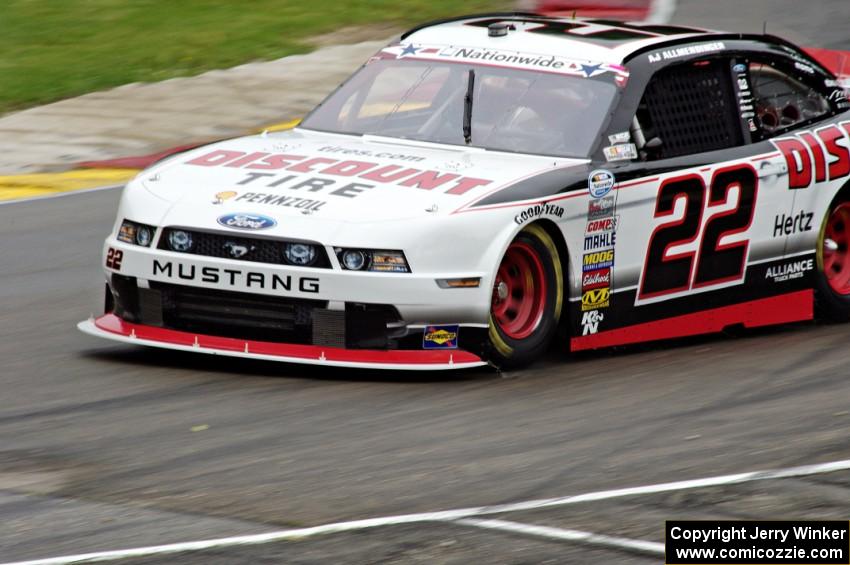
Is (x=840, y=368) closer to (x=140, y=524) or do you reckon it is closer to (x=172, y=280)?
(x=172, y=280)

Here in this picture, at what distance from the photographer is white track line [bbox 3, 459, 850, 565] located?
4.96 metres

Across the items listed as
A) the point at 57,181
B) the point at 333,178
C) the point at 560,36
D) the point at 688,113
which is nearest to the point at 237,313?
the point at 333,178

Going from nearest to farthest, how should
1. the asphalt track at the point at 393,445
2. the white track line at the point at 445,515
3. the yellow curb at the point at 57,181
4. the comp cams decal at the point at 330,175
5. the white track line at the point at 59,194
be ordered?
the white track line at the point at 445,515 → the asphalt track at the point at 393,445 → the comp cams decal at the point at 330,175 → the white track line at the point at 59,194 → the yellow curb at the point at 57,181

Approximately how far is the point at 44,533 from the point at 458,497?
1.40m

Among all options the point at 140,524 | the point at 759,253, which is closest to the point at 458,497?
the point at 140,524

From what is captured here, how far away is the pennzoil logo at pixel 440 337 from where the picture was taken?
7242 mm

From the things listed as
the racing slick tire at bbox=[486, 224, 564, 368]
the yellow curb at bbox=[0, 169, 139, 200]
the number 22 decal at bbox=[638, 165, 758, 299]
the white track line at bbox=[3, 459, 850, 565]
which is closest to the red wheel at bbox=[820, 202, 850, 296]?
the number 22 decal at bbox=[638, 165, 758, 299]

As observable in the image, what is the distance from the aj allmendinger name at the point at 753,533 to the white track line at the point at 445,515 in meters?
0.49

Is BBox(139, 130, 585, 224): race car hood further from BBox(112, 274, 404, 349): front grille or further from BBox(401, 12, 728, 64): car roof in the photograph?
BBox(401, 12, 728, 64): car roof

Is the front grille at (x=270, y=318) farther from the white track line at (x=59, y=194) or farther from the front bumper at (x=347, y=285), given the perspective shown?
the white track line at (x=59, y=194)

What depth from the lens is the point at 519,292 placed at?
301 inches

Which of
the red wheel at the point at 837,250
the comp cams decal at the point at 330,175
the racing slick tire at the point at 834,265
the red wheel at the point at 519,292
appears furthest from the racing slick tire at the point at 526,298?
the red wheel at the point at 837,250

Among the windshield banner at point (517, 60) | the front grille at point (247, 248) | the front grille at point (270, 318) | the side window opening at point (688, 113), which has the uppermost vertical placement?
the windshield banner at point (517, 60)

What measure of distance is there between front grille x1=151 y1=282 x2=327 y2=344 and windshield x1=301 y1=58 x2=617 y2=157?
152 centimetres
